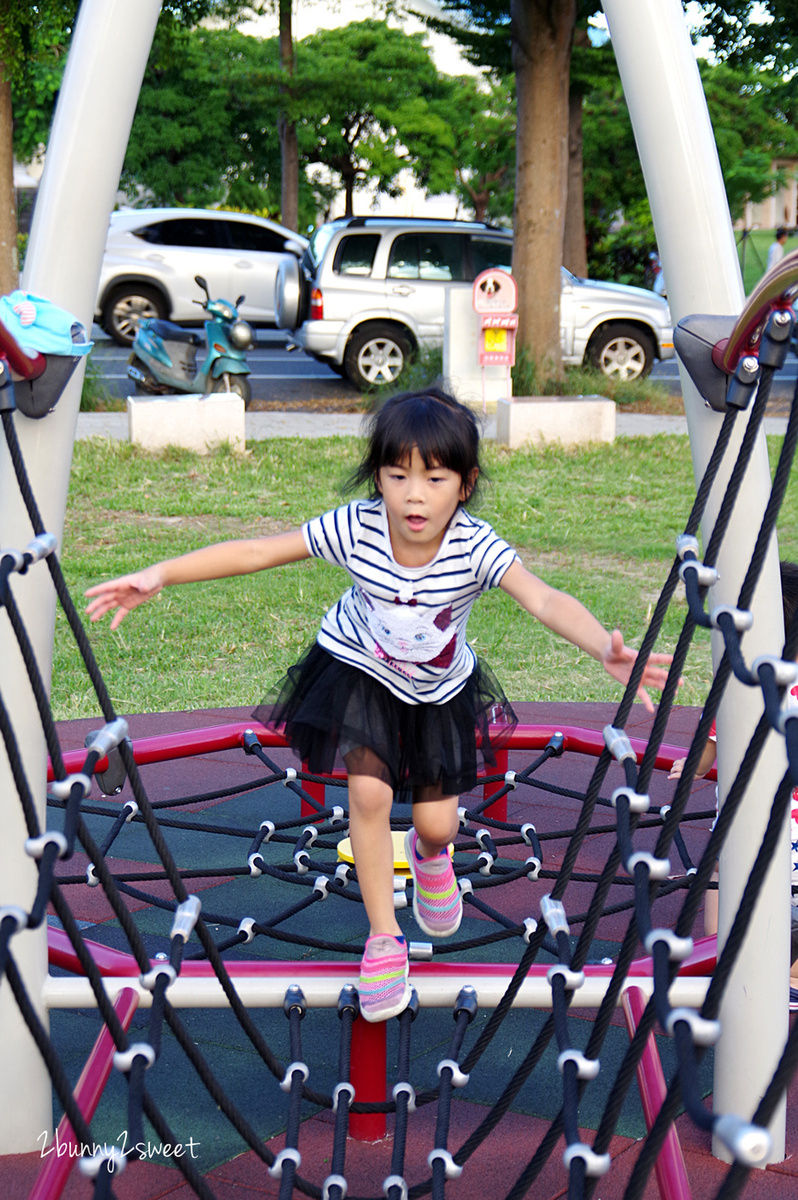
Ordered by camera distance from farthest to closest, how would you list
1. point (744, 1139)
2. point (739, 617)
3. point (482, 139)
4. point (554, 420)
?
1. point (482, 139)
2. point (554, 420)
3. point (739, 617)
4. point (744, 1139)

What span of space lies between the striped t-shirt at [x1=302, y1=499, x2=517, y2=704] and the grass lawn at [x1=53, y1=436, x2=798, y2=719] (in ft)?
7.04

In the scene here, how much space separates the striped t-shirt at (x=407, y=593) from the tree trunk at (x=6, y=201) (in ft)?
23.1

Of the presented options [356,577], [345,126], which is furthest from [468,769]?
[345,126]

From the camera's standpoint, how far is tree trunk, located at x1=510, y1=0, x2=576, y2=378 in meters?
10.0

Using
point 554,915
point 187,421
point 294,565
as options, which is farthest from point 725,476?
point 187,421

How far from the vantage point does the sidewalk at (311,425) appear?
9344 mm

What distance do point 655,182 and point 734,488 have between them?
0.63 metres

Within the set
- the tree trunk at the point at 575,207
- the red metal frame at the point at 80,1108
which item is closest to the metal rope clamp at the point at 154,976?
the red metal frame at the point at 80,1108

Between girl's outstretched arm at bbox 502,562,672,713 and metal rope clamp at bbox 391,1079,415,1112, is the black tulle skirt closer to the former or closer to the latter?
girl's outstretched arm at bbox 502,562,672,713

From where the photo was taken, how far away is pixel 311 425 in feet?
33.3

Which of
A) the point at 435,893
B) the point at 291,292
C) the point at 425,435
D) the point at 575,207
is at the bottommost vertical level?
the point at 435,893

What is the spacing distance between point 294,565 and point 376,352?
646 cm

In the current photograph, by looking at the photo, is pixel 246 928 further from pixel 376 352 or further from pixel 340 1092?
pixel 376 352

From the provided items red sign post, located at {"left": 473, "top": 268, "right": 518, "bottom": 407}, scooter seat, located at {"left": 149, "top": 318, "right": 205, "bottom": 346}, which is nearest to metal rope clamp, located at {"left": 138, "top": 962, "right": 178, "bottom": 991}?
red sign post, located at {"left": 473, "top": 268, "right": 518, "bottom": 407}
